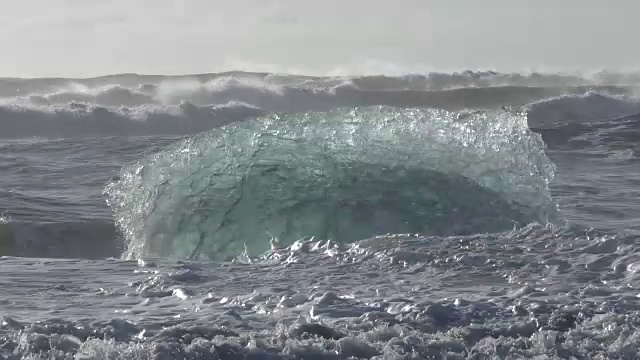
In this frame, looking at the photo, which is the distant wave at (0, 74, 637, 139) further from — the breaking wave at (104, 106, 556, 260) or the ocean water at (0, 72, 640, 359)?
the breaking wave at (104, 106, 556, 260)

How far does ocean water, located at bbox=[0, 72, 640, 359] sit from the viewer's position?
14.1 feet

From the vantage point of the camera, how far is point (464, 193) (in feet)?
23.0

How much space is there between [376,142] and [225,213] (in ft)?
4.15

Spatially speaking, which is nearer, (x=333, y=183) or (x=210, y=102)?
(x=333, y=183)

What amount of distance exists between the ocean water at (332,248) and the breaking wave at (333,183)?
1cm

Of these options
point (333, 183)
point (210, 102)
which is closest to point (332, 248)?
point (333, 183)

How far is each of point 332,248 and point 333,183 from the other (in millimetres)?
935

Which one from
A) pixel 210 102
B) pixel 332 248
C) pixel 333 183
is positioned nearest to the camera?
pixel 332 248

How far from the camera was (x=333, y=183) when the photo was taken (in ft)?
23.0

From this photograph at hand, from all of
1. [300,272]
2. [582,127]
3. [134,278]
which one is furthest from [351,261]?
[582,127]

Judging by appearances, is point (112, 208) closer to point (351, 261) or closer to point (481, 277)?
point (351, 261)

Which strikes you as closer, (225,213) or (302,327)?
(302,327)

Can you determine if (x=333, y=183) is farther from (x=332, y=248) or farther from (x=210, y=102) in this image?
(x=210, y=102)

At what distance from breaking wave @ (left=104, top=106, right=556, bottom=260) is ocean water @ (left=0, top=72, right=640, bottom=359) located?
0.01 meters
